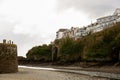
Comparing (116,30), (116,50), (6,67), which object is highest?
(116,30)

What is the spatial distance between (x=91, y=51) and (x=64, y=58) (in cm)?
2250

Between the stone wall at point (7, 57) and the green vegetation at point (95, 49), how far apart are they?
28352 mm

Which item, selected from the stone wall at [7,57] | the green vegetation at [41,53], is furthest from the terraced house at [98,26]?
the stone wall at [7,57]

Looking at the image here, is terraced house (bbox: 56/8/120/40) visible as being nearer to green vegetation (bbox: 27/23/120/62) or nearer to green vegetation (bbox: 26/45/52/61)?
green vegetation (bbox: 26/45/52/61)

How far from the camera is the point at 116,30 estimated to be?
221 ft

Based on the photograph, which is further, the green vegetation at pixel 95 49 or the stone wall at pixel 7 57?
the green vegetation at pixel 95 49

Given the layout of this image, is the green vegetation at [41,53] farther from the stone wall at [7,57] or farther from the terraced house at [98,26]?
the stone wall at [7,57]

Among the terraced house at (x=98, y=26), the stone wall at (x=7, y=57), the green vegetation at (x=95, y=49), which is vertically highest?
the terraced house at (x=98, y=26)

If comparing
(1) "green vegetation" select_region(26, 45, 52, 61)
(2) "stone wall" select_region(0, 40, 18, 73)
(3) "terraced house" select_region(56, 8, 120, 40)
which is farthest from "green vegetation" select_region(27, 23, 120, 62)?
(3) "terraced house" select_region(56, 8, 120, 40)

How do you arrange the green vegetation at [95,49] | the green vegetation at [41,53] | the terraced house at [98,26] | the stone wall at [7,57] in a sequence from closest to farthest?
the stone wall at [7,57] → the green vegetation at [95,49] → the green vegetation at [41,53] → the terraced house at [98,26]

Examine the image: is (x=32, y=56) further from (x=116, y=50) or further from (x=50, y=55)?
(x=116, y=50)

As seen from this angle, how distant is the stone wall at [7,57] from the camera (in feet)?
113

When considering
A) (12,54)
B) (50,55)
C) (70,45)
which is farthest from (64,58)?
(12,54)

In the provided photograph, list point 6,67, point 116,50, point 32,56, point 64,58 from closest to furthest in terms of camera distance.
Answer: point 6,67 → point 116,50 → point 64,58 → point 32,56
